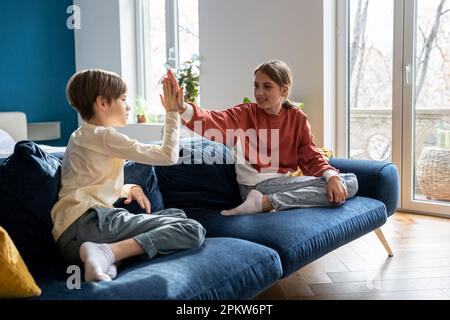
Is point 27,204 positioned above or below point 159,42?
below

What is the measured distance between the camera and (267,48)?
380 cm

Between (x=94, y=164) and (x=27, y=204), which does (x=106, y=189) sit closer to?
(x=94, y=164)

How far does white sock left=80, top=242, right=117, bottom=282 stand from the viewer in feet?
4.09

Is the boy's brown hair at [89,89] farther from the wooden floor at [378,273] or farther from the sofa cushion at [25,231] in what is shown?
the wooden floor at [378,273]

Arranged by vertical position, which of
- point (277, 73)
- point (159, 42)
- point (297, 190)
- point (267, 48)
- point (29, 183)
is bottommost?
point (297, 190)

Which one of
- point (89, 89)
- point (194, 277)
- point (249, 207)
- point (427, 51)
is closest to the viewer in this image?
point (194, 277)

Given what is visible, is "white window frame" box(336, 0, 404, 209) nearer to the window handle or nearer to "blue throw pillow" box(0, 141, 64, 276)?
the window handle

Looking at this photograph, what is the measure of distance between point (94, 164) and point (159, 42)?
371cm

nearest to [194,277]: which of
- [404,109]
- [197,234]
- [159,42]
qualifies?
[197,234]

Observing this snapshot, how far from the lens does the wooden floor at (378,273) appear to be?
1972 mm

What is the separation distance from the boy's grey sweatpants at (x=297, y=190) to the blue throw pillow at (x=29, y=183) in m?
0.91

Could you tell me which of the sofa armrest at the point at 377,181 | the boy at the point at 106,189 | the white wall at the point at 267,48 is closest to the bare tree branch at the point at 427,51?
→ the white wall at the point at 267,48
